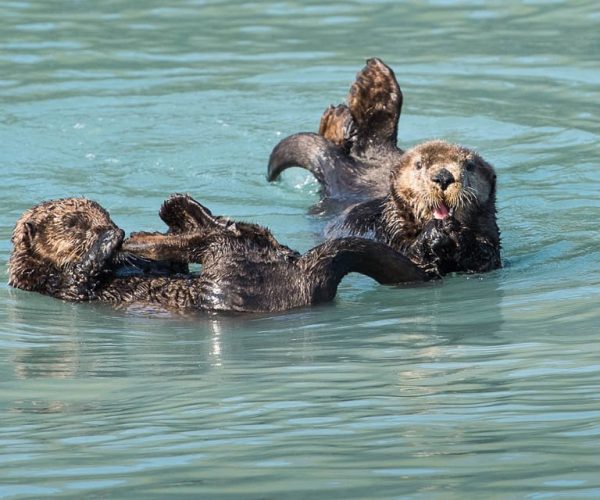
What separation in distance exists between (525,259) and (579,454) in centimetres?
404

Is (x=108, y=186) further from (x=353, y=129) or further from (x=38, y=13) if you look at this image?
(x=38, y=13)

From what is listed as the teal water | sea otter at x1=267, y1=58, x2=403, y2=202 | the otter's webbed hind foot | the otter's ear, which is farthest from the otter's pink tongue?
the otter's webbed hind foot

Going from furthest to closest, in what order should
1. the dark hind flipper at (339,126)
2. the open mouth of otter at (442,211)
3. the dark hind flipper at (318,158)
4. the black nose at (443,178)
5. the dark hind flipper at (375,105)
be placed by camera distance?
1. the dark hind flipper at (339,126)
2. the dark hind flipper at (318,158)
3. the dark hind flipper at (375,105)
4. the open mouth of otter at (442,211)
5. the black nose at (443,178)

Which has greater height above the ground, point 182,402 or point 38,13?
point 38,13

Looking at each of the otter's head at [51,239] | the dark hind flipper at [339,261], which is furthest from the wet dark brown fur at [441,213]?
the otter's head at [51,239]

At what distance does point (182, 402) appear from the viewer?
176 inches

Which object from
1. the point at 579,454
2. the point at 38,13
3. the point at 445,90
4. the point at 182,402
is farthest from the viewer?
the point at 38,13

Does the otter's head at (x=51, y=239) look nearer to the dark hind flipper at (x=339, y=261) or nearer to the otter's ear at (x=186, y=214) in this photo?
the otter's ear at (x=186, y=214)

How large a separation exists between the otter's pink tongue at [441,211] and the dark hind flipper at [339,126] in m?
1.97

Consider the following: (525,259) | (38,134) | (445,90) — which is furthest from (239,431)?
(445,90)

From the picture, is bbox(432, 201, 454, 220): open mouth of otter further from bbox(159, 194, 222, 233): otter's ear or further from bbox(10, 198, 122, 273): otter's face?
bbox(10, 198, 122, 273): otter's face

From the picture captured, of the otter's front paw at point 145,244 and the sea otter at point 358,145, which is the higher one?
the sea otter at point 358,145

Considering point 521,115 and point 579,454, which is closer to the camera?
point 579,454

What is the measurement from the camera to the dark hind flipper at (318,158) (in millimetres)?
9094
